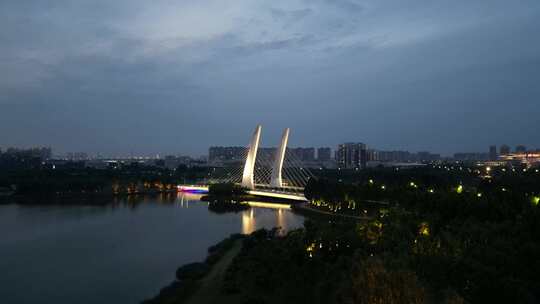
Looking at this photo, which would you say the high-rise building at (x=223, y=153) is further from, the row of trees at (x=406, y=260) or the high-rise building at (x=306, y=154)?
the row of trees at (x=406, y=260)

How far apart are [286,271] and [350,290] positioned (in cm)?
235

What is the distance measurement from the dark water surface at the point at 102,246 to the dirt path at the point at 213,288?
611 mm

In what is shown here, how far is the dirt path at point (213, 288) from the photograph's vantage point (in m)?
4.92

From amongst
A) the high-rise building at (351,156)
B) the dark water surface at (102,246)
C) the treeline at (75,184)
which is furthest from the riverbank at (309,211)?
the high-rise building at (351,156)

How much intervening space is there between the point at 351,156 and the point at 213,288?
40666mm

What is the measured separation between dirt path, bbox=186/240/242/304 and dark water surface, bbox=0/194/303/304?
61 centimetres

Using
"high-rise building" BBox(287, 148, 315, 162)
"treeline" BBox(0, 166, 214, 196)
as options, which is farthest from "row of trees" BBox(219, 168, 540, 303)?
"high-rise building" BBox(287, 148, 315, 162)

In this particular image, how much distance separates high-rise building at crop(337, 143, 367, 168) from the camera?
44250mm

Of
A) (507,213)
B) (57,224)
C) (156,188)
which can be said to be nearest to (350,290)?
(507,213)

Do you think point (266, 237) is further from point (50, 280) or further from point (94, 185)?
point (94, 185)

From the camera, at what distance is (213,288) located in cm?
533

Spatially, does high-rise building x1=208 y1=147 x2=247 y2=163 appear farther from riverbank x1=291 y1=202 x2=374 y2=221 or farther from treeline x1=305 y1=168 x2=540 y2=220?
riverbank x1=291 y1=202 x2=374 y2=221

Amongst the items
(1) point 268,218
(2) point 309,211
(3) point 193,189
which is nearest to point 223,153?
(3) point 193,189

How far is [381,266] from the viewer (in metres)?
2.66
